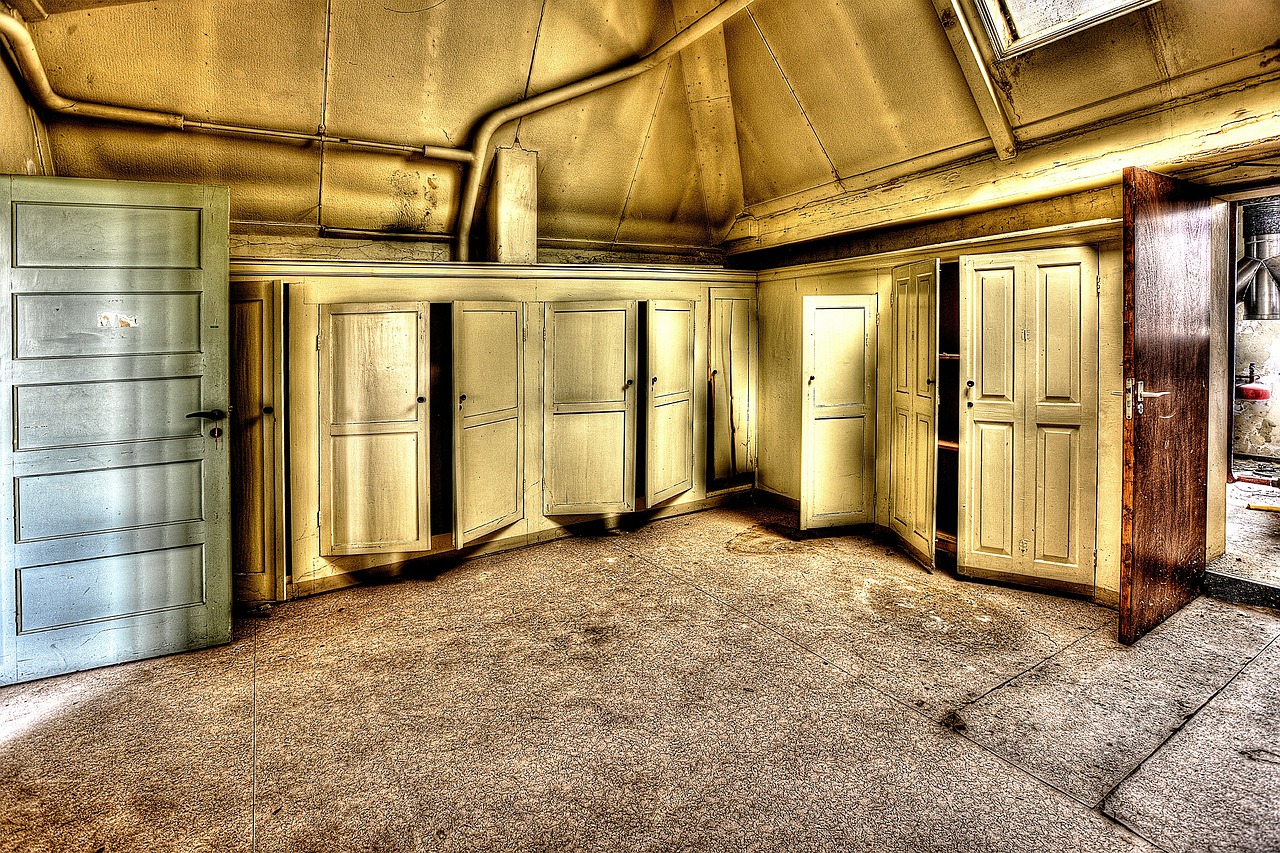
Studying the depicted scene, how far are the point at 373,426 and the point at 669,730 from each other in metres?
2.41

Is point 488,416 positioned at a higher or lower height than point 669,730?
higher

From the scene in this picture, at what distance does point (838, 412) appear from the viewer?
189 inches

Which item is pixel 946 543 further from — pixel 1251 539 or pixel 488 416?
pixel 488 416

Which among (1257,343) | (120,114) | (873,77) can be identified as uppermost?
→ (873,77)

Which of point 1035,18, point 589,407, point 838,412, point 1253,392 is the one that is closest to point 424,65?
point 589,407

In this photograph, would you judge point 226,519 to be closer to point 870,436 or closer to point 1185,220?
point 870,436

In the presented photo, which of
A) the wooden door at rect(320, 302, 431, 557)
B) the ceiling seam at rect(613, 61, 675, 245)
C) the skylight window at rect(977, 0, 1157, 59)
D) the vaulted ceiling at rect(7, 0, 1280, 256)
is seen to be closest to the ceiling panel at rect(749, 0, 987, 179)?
the vaulted ceiling at rect(7, 0, 1280, 256)

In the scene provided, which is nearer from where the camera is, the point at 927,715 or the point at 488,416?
the point at 927,715

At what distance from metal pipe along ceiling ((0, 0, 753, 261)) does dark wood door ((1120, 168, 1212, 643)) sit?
8.09 feet

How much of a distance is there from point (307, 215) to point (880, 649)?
428 centimetres

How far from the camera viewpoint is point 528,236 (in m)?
4.78

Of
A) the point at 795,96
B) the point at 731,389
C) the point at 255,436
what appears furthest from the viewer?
the point at 731,389

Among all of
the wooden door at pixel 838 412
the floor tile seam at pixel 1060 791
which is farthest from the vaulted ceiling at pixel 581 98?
the floor tile seam at pixel 1060 791

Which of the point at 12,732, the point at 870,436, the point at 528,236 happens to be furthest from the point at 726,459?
the point at 12,732
